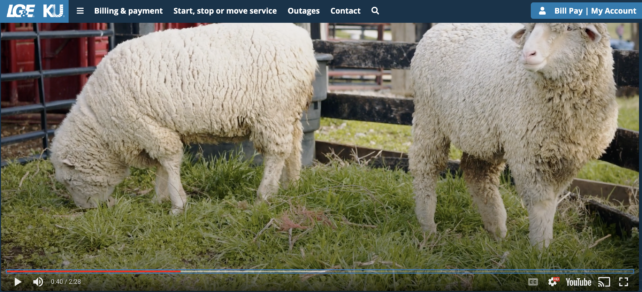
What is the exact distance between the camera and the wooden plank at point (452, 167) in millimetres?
4402

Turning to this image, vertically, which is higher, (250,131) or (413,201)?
(250,131)

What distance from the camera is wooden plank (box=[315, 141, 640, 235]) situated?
4.40 m

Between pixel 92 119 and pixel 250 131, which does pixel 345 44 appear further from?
pixel 92 119

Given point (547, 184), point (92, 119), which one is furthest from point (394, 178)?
point (92, 119)

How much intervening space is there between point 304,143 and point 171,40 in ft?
5.30

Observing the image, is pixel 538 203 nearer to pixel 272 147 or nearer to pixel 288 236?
pixel 288 236

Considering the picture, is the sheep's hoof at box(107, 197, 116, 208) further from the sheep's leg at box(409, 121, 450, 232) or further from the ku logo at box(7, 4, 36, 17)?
the sheep's leg at box(409, 121, 450, 232)

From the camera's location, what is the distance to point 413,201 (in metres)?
4.74

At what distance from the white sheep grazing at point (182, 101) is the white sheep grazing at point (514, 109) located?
1026 millimetres

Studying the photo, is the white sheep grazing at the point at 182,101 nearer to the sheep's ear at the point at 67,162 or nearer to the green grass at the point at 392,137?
the sheep's ear at the point at 67,162

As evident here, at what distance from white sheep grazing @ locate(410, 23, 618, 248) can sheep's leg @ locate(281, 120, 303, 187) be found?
1092 mm

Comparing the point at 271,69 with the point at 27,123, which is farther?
the point at 27,123

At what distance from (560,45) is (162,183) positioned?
3124mm

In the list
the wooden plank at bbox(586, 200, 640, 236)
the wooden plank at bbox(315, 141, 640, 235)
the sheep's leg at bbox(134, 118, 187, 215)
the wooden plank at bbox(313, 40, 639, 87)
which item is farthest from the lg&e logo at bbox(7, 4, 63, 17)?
the wooden plank at bbox(586, 200, 640, 236)
